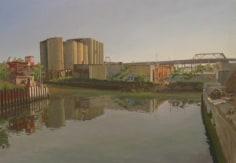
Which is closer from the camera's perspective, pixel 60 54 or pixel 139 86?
pixel 139 86

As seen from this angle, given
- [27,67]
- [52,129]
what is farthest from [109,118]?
[27,67]

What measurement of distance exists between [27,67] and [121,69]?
2219 centimetres

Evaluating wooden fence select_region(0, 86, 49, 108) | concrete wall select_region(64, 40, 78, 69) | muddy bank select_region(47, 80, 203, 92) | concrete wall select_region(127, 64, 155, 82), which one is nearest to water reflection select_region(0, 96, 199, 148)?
wooden fence select_region(0, 86, 49, 108)

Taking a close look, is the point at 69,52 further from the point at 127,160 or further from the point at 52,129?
the point at 127,160

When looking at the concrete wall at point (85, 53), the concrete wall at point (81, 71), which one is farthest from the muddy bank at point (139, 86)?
the concrete wall at point (85, 53)

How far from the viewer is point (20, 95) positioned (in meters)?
39.5

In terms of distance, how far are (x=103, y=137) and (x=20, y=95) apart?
22.2m

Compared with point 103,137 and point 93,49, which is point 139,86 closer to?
point 103,137

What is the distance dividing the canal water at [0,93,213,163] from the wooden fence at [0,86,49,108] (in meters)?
2.54

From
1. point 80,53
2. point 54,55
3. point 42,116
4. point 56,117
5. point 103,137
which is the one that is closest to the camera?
point 103,137

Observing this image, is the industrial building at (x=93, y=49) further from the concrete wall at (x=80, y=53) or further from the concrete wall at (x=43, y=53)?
the concrete wall at (x=43, y=53)

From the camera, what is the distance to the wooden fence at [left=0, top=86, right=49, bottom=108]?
35.1 metres

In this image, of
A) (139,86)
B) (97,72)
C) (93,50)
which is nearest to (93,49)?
(93,50)

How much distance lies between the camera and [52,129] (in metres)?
24.4
